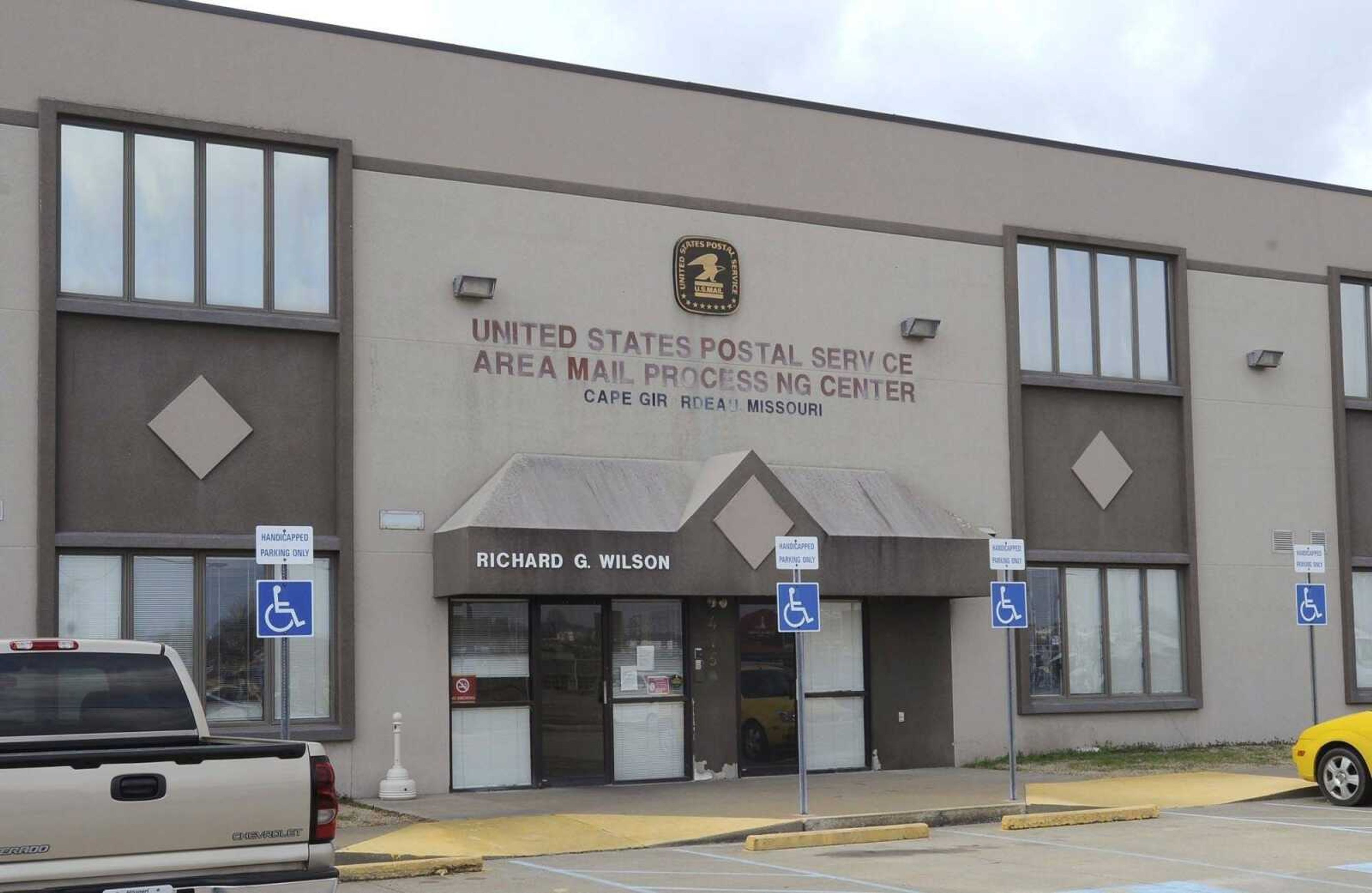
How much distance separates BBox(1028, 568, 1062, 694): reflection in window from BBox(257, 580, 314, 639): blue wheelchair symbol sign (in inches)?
459

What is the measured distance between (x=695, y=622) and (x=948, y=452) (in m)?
4.47

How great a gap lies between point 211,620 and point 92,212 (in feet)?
14.8

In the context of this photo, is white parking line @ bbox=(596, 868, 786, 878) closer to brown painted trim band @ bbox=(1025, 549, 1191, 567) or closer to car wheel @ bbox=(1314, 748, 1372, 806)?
car wheel @ bbox=(1314, 748, 1372, 806)

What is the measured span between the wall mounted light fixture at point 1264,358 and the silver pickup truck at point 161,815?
61.9 ft

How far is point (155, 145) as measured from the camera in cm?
1753

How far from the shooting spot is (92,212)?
1719 cm

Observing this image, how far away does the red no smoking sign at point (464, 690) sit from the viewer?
18.5 meters

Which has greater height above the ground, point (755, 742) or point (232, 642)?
point (232, 642)

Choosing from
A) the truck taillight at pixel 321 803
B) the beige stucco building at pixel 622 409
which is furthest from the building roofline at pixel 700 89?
the truck taillight at pixel 321 803

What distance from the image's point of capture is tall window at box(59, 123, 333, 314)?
676 inches

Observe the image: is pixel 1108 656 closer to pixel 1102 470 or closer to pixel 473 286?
pixel 1102 470

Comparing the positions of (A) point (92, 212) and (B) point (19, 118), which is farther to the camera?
(A) point (92, 212)

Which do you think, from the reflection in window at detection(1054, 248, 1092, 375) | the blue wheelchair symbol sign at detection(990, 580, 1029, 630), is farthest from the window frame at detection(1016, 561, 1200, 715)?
the blue wheelchair symbol sign at detection(990, 580, 1029, 630)

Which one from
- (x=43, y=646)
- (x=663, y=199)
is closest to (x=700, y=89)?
(x=663, y=199)
